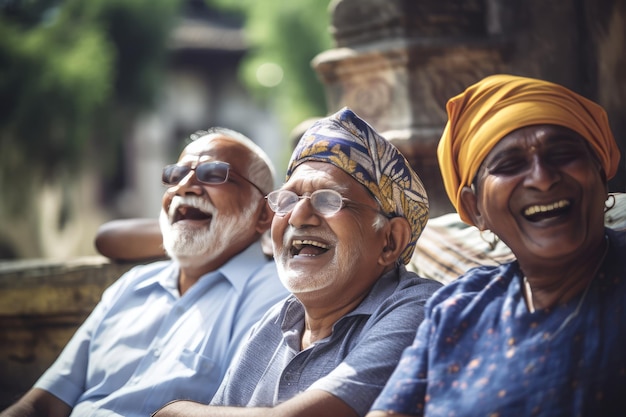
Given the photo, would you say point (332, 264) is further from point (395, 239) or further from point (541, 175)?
point (541, 175)

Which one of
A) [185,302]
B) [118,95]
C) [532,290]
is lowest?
[118,95]

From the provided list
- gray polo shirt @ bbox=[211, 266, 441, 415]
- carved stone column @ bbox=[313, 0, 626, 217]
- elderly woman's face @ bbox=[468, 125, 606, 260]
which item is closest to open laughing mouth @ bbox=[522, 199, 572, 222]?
elderly woman's face @ bbox=[468, 125, 606, 260]

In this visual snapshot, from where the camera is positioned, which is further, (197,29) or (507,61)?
(197,29)

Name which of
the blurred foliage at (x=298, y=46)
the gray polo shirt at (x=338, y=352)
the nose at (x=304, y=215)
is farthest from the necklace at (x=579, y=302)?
the blurred foliage at (x=298, y=46)

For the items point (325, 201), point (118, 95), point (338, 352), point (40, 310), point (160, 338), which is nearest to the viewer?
point (338, 352)

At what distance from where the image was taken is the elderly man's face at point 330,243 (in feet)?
9.41

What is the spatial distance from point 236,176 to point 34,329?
89.2 inches

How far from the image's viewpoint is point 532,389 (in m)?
2.16

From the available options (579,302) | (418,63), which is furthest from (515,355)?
(418,63)

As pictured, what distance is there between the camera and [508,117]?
240 centimetres

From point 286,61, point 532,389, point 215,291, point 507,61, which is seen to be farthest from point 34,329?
point 286,61

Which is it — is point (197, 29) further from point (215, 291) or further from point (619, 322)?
point (619, 322)

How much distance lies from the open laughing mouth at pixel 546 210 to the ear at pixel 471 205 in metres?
0.20

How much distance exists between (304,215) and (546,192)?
2.84 ft
